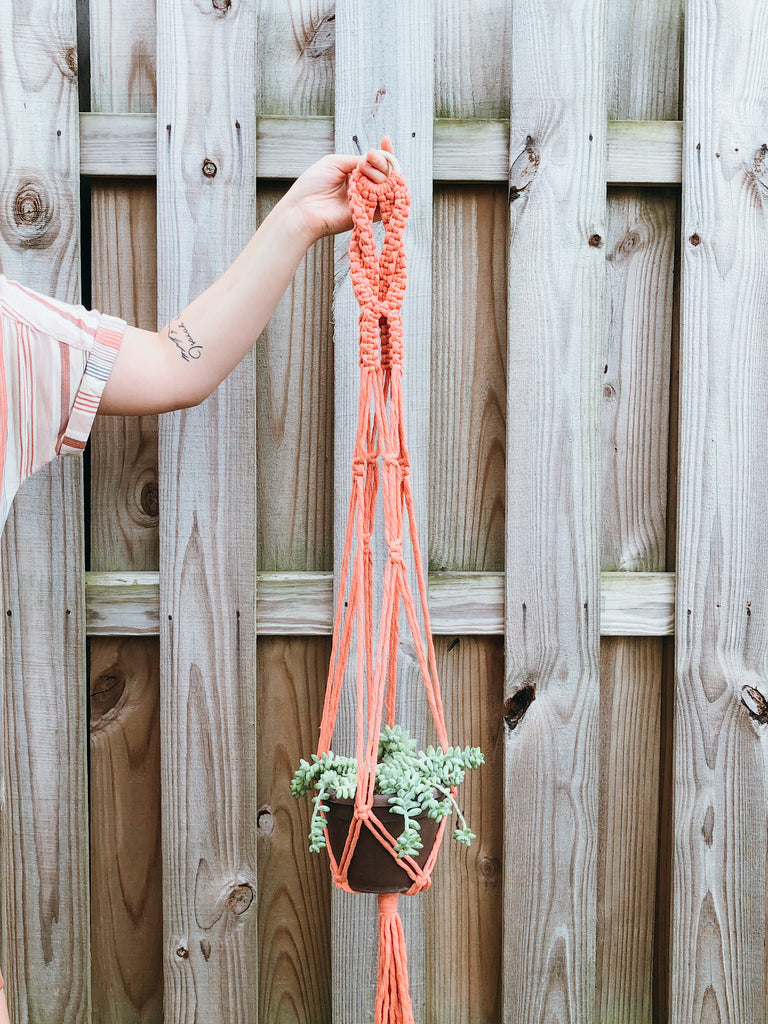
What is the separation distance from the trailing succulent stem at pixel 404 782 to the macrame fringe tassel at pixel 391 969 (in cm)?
13

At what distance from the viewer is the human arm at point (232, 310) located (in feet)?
4.26

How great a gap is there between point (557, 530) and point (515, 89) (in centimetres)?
78

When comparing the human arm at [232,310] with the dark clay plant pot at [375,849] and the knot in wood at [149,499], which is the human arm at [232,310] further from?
the dark clay plant pot at [375,849]

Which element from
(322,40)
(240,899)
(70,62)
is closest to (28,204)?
(70,62)

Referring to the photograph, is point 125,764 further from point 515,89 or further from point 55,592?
point 515,89

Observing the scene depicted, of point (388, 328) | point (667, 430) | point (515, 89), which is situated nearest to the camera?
point (388, 328)

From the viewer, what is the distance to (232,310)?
1.30m

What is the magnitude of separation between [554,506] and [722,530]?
32 cm

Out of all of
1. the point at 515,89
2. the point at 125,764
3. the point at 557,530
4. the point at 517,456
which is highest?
the point at 515,89

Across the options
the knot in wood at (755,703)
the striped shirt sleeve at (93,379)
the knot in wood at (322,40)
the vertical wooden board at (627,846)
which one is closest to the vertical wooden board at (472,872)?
the vertical wooden board at (627,846)

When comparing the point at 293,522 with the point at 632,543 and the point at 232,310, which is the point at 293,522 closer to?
the point at 232,310

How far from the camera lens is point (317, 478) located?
1.59 metres

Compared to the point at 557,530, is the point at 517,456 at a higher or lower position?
higher

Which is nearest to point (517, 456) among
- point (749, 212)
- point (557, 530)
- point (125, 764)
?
point (557, 530)
